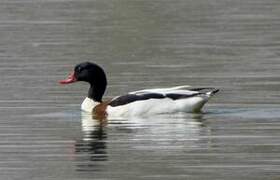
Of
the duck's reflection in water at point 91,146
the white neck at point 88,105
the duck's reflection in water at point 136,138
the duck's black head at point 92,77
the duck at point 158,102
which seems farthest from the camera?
the duck's black head at point 92,77

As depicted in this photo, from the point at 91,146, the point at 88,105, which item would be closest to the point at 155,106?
the point at 88,105

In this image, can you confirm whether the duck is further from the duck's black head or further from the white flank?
the duck's black head

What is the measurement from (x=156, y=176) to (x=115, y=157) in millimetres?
1409

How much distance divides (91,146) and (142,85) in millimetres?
5176

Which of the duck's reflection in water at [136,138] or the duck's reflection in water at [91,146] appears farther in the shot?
the duck's reflection in water at [136,138]

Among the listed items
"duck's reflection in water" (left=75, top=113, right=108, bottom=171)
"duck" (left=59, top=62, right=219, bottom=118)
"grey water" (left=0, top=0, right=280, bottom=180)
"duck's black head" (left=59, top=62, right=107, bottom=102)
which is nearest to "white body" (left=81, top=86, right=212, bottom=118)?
"duck" (left=59, top=62, right=219, bottom=118)

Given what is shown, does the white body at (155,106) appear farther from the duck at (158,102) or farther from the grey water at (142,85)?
the grey water at (142,85)

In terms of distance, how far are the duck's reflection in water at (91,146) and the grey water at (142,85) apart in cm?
2

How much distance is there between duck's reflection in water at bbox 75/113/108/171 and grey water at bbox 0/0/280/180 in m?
0.02

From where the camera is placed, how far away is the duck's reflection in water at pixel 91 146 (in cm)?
1597

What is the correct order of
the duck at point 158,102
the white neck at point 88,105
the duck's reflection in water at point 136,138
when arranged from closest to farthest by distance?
the duck's reflection in water at point 136,138 < the duck at point 158,102 < the white neck at point 88,105

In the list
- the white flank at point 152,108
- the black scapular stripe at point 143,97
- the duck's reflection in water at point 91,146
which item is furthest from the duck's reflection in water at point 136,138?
the black scapular stripe at point 143,97

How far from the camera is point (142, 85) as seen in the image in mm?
22391

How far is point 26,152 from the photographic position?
16.8 metres
